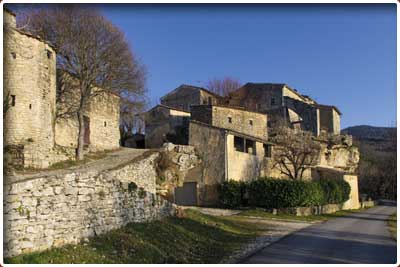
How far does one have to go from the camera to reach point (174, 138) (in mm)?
35344


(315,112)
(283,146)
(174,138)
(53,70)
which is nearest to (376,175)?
(315,112)

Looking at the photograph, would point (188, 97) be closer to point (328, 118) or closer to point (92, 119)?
point (92, 119)

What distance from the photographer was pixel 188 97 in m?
48.5

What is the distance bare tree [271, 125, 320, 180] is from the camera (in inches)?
1409

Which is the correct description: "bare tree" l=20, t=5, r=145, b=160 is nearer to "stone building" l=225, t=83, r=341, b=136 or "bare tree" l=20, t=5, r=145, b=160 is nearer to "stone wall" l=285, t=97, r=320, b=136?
"stone building" l=225, t=83, r=341, b=136

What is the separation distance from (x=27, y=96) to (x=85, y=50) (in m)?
7.25

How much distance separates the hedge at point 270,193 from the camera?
89.7 ft

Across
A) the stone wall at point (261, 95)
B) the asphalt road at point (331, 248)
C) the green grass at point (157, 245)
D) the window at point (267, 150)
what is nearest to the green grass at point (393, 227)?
the asphalt road at point (331, 248)

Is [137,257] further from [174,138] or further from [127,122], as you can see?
[127,122]

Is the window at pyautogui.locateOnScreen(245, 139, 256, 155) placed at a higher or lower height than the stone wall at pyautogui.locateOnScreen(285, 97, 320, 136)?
lower

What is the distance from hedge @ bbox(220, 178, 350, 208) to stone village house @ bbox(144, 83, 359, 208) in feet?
4.55

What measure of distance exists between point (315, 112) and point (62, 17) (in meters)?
37.3

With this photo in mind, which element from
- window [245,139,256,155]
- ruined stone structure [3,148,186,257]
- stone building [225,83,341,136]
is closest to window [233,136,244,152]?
window [245,139,256,155]

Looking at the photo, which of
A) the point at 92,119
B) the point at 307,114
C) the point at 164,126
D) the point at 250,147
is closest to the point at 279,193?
the point at 250,147
